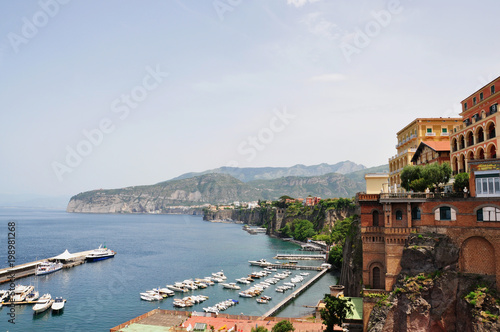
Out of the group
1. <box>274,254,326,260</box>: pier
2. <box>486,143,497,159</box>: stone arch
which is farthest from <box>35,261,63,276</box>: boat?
<box>486,143,497,159</box>: stone arch

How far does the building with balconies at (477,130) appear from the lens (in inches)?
1834

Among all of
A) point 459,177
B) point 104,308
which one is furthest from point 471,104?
point 104,308

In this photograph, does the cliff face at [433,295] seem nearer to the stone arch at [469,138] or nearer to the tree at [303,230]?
the stone arch at [469,138]

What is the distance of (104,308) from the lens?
66.8m

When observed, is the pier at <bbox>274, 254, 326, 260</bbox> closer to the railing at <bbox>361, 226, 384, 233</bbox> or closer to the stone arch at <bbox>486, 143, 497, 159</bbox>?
the railing at <bbox>361, 226, 384, 233</bbox>

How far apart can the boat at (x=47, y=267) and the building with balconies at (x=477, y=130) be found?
9311cm

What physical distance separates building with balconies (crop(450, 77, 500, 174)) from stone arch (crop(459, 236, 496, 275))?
9.91 metres

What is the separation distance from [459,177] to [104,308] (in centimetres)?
6025

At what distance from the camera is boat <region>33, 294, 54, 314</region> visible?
2494 inches

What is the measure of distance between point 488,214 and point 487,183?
134 inches

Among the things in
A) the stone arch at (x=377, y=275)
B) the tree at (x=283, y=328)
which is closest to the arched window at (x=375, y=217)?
the stone arch at (x=377, y=275)

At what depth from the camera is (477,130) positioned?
164 feet

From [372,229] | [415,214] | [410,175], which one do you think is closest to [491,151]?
[410,175]

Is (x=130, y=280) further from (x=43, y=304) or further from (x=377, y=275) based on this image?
(x=377, y=275)
